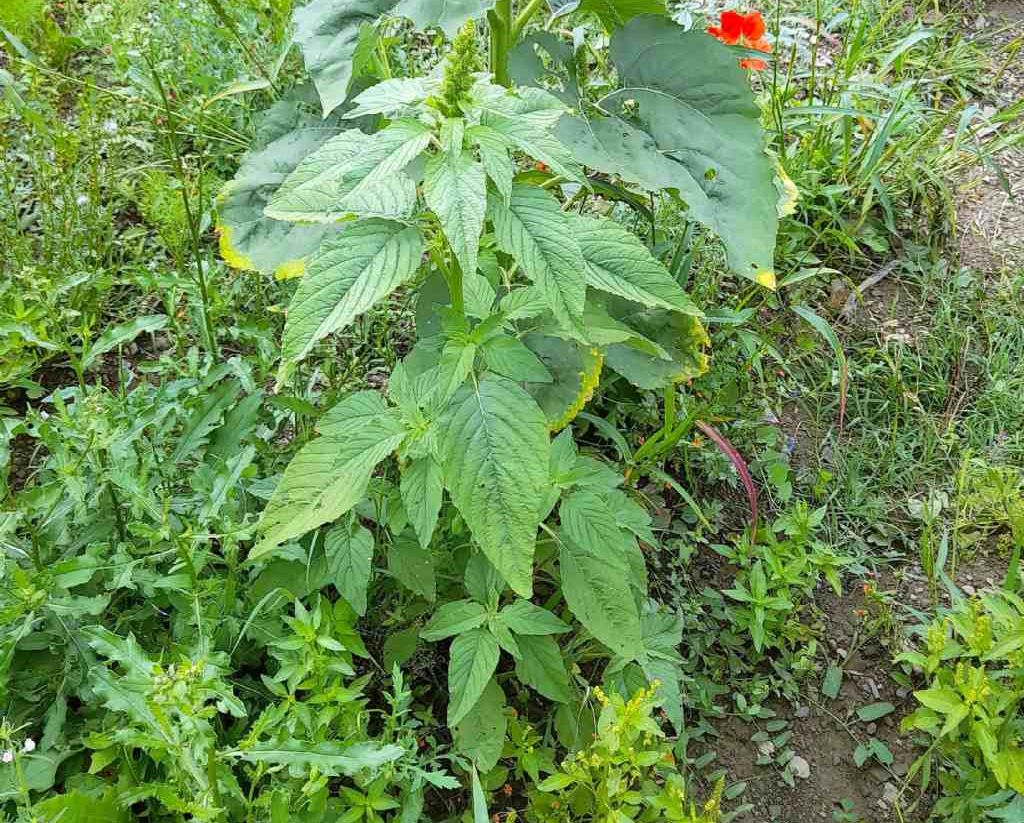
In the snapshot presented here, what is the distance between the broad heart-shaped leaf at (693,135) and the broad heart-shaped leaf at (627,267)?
44cm

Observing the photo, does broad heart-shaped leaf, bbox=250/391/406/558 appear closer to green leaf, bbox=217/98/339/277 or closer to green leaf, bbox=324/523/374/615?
green leaf, bbox=324/523/374/615

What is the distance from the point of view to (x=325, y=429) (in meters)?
1.51

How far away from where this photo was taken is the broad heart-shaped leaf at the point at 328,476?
146 cm

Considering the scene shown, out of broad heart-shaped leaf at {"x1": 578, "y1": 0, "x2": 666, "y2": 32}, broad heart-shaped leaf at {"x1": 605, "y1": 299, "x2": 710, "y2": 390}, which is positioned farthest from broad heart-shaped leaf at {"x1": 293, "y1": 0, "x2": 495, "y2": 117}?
broad heart-shaped leaf at {"x1": 605, "y1": 299, "x2": 710, "y2": 390}

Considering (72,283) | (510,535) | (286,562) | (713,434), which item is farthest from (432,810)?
(72,283)

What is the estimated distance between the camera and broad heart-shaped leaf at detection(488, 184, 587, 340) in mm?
1276

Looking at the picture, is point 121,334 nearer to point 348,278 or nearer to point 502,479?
point 348,278

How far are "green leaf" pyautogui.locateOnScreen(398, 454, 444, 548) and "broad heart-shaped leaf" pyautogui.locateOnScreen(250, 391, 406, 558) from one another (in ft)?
0.20

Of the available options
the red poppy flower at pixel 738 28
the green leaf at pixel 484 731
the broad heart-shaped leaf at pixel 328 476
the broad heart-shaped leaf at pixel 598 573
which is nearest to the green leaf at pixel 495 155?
the broad heart-shaped leaf at pixel 328 476

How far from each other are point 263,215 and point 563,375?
32.2 inches

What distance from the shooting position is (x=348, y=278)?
4.25 ft

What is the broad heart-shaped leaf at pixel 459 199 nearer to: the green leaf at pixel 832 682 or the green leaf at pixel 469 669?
the green leaf at pixel 469 669

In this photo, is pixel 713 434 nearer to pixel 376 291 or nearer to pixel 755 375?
pixel 755 375

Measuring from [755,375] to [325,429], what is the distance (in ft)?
4.94
